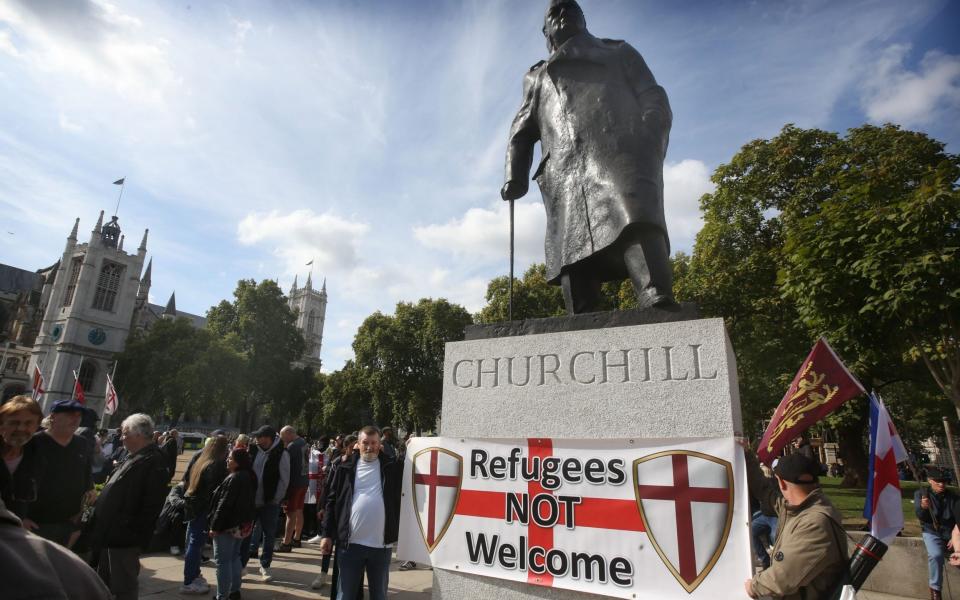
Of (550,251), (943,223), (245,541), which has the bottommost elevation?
(245,541)

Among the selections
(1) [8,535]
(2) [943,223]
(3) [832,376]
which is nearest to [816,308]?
→ (2) [943,223]

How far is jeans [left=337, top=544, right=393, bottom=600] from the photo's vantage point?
396 centimetres

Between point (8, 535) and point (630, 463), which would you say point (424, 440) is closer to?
point (630, 463)

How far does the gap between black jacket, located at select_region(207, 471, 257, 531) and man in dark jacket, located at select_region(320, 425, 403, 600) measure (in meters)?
1.40

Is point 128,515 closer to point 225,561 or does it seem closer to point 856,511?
point 225,561

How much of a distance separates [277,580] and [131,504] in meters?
3.10

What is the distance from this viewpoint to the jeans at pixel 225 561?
5.00 m

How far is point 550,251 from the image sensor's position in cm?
428

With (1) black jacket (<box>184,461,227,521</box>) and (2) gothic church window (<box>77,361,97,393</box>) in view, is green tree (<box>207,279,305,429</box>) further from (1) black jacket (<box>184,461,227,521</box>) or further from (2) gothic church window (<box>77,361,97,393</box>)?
(1) black jacket (<box>184,461,227,521</box>)

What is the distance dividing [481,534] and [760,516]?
6.03 m

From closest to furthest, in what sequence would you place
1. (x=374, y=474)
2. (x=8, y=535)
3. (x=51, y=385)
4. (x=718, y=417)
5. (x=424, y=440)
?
1. (x=8, y=535)
2. (x=718, y=417)
3. (x=424, y=440)
4. (x=374, y=474)
5. (x=51, y=385)

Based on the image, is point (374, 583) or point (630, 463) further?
point (374, 583)

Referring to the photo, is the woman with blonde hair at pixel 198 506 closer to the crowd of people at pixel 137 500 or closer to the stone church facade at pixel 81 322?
the crowd of people at pixel 137 500

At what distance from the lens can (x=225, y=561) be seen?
5.06 m
